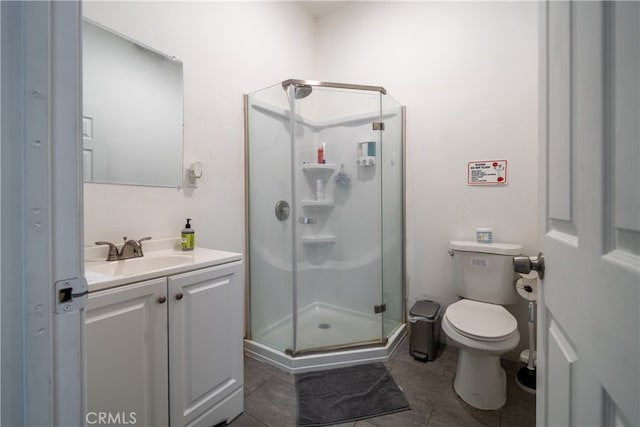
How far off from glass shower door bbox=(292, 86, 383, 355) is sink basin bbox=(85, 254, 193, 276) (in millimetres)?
787

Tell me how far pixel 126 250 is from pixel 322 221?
4.78 feet

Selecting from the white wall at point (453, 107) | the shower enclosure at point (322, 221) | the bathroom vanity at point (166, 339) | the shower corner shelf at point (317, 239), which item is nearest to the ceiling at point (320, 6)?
the white wall at point (453, 107)

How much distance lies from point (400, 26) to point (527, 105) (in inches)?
47.1

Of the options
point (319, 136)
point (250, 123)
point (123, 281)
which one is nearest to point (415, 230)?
point (319, 136)

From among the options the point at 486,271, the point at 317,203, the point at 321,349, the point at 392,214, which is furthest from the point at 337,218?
the point at 486,271

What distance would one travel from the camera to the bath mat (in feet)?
4.60

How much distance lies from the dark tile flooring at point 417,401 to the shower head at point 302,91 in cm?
191

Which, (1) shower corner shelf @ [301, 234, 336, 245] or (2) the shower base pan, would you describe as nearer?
(2) the shower base pan

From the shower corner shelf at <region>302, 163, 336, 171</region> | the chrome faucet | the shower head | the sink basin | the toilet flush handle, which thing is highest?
the shower head

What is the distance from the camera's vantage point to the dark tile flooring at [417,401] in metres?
1.37

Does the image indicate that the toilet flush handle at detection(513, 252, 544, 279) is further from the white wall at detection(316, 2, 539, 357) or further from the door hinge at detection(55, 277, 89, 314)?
the white wall at detection(316, 2, 539, 357)

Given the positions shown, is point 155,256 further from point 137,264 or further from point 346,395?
point 346,395

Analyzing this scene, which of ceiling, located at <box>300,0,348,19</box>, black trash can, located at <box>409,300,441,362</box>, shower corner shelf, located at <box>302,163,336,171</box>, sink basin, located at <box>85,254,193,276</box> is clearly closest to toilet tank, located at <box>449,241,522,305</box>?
black trash can, located at <box>409,300,441,362</box>

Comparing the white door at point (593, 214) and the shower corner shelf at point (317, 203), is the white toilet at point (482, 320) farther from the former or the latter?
the shower corner shelf at point (317, 203)
